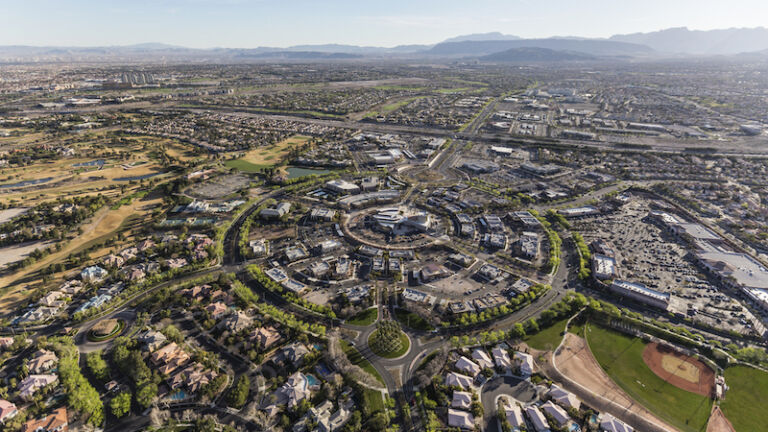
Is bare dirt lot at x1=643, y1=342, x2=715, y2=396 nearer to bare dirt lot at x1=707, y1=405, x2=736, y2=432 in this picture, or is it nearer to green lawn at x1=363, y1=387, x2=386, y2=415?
bare dirt lot at x1=707, y1=405, x2=736, y2=432

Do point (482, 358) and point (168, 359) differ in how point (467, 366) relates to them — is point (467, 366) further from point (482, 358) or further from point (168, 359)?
point (168, 359)

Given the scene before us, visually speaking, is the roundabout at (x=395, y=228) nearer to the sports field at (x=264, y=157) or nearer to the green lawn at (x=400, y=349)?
the green lawn at (x=400, y=349)

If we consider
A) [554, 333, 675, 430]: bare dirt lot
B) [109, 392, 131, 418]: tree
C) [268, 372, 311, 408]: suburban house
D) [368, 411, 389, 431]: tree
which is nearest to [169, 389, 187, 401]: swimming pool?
[109, 392, 131, 418]: tree

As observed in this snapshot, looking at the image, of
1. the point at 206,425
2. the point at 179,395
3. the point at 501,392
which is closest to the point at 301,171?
the point at 179,395

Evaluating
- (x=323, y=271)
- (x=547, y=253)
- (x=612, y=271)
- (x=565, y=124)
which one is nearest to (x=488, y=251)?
(x=547, y=253)

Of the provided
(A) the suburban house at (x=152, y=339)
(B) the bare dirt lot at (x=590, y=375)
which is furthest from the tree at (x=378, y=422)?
(A) the suburban house at (x=152, y=339)

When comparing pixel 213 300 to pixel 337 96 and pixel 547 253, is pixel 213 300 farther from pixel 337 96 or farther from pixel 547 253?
pixel 337 96
